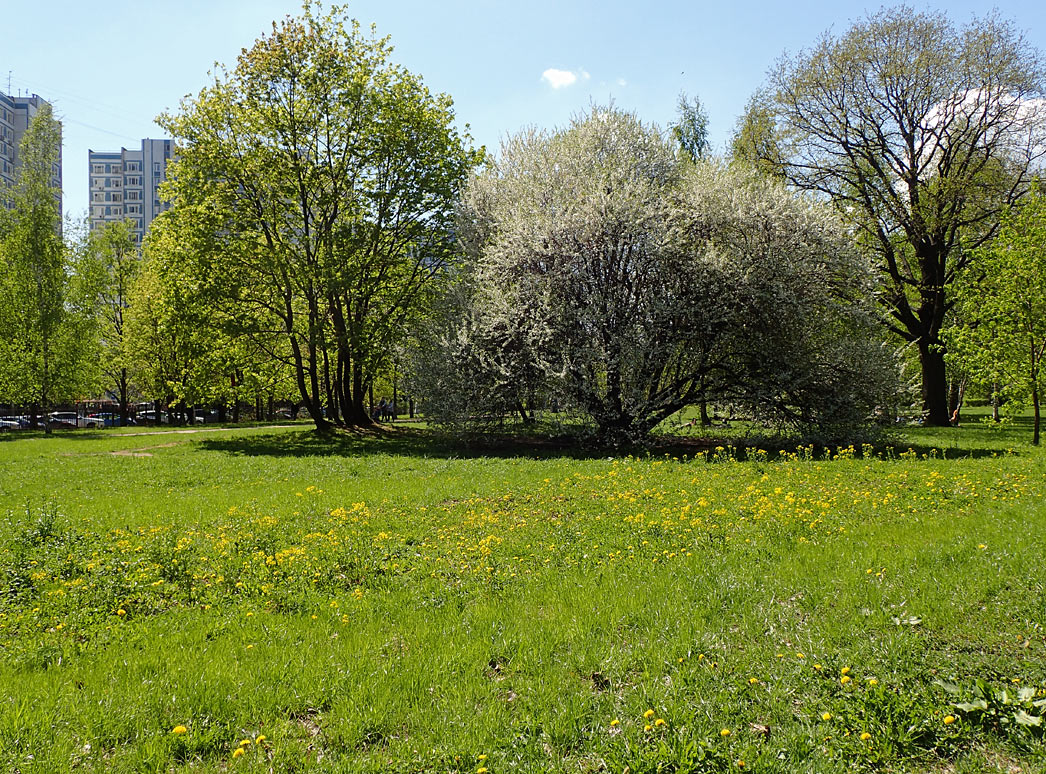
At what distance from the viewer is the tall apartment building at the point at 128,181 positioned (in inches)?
5217

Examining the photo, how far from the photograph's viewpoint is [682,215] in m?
19.5

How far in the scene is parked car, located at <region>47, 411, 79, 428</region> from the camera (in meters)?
48.5

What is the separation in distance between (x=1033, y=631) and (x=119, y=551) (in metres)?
9.48

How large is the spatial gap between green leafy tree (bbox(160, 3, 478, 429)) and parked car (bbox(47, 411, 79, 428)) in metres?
32.3

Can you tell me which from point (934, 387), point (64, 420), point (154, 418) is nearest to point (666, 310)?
A: point (934, 387)

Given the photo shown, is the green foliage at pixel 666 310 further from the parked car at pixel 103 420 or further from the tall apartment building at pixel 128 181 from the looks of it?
the tall apartment building at pixel 128 181

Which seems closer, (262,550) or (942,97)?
(262,550)

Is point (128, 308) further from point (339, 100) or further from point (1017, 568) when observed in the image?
point (1017, 568)

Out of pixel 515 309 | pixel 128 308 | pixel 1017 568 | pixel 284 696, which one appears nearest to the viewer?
pixel 284 696

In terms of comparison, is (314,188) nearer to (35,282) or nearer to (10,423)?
(35,282)

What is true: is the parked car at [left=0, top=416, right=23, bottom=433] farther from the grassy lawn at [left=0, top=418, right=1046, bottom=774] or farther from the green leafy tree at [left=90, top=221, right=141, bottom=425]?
the grassy lawn at [left=0, top=418, right=1046, bottom=774]

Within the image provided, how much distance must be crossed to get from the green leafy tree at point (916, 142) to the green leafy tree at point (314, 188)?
14572 millimetres

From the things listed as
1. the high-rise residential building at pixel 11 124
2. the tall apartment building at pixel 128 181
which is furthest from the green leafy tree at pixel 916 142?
the tall apartment building at pixel 128 181

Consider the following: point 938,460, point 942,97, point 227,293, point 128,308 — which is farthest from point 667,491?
point 128,308
